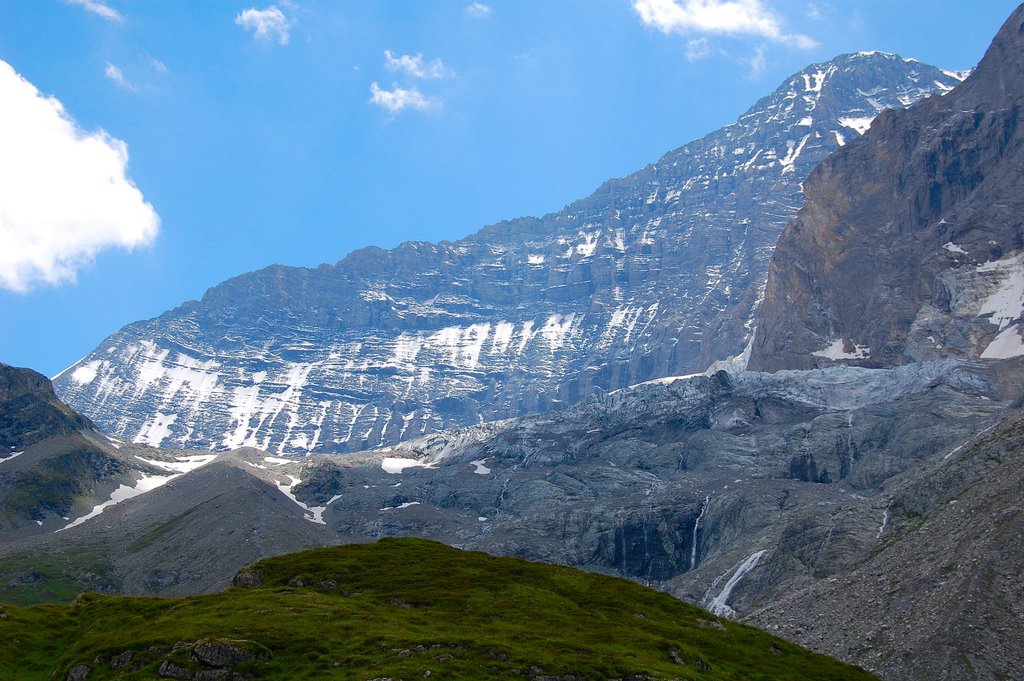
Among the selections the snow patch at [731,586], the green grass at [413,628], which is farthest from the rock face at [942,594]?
the snow patch at [731,586]

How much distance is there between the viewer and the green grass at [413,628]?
215 ft

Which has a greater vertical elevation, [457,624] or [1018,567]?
[1018,567]

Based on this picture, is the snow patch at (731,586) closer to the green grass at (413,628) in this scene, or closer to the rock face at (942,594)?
the rock face at (942,594)

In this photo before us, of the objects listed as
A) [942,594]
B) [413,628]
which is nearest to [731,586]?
[942,594]

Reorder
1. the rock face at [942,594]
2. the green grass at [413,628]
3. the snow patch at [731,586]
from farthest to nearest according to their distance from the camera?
the snow patch at [731,586] < the rock face at [942,594] < the green grass at [413,628]

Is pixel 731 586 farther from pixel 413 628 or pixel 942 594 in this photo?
pixel 413 628

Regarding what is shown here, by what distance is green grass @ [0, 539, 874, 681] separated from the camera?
215 feet

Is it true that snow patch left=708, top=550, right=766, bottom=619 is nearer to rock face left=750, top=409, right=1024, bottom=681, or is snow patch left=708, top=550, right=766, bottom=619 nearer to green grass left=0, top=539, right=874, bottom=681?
rock face left=750, top=409, right=1024, bottom=681

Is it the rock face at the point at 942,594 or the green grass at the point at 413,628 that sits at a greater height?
the rock face at the point at 942,594

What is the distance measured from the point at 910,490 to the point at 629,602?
8492 centimetres

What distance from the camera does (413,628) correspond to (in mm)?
75562

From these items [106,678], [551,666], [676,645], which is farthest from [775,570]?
[106,678]

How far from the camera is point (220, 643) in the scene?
64.9m

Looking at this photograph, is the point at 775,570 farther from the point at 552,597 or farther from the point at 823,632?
the point at 552,597
